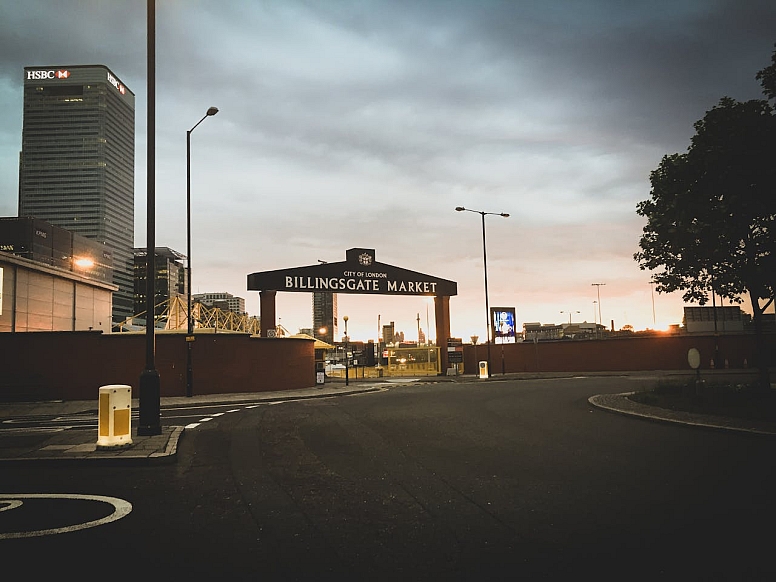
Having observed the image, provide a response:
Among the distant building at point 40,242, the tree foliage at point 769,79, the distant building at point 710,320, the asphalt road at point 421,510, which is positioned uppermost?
the distant building at point 40,242

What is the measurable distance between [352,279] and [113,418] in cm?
2812

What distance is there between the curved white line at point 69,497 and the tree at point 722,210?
17.1 metres

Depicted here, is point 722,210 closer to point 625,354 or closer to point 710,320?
point 625,354

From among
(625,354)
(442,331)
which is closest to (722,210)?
(442,331)

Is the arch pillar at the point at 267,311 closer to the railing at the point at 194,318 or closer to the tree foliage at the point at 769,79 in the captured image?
the railing at the point at 194,318

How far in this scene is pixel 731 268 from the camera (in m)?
18.3

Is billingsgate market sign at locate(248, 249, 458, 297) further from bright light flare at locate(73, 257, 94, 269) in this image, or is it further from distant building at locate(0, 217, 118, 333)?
bright light flare at locate(73, 257, 94, 269)

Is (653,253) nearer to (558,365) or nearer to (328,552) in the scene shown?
(328,552)

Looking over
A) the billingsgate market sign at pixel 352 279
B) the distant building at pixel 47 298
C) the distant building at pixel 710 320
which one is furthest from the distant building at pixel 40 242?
the distant building at pixel 710 320

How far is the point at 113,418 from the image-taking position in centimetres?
983

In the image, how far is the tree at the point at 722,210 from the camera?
16.4 m

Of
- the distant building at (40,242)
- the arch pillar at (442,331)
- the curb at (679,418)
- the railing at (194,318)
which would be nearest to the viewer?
the curb at (679,418)

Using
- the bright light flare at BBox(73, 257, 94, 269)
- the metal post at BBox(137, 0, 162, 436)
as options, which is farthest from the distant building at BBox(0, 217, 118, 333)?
the metal post at BBox(137, 0, 162, 436)

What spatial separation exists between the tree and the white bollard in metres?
16.6
